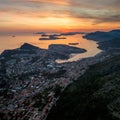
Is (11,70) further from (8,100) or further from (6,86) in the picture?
(8,100)

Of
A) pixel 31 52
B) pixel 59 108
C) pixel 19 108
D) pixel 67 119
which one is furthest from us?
pixel 31 52

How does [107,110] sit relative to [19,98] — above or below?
above

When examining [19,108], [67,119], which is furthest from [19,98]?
[67,119]

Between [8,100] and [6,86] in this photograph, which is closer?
[8,100]

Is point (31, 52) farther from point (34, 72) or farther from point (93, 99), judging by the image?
point (93, 99)

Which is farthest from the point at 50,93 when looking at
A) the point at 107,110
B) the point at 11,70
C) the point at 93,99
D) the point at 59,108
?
the point at 11,70

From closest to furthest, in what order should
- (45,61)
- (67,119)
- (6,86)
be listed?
(67,119)
(6,86)
(45,61)
